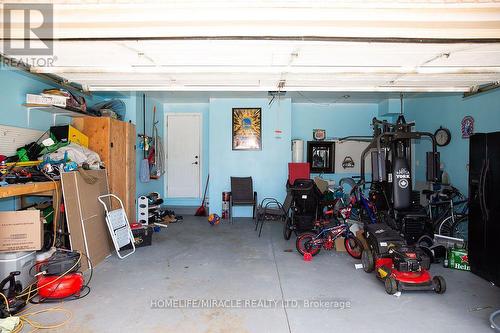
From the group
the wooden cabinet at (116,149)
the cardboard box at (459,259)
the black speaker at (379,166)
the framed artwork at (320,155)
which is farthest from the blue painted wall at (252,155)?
the cardboard box at (459,259)

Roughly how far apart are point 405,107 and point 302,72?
171 inches

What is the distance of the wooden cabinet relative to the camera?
3994 mm

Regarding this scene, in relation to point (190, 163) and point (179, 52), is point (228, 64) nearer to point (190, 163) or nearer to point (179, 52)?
point (179, 52)

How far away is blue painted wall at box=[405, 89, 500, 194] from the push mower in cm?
235

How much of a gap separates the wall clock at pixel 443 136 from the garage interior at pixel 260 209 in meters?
0.03

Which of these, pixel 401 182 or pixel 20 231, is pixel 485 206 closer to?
pixel 401 182

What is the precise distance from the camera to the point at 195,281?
2879 mm

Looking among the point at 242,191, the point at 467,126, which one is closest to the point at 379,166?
the point at 467,126

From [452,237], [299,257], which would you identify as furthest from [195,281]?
[452,237]

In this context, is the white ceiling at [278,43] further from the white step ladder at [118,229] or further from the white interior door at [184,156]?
the white interior door at [184,156]

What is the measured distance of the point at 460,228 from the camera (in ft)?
13.3

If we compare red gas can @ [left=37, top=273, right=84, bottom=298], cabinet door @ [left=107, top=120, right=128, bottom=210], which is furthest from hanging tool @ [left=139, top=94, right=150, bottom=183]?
red gas can @ [left=37, top=273, right=84, bottom=298]

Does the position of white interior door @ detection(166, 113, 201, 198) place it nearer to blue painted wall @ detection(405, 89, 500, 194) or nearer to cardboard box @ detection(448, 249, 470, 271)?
blue painted wall @ detection(405, 89, 500, 194)

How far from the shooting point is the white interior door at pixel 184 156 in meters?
6.77
